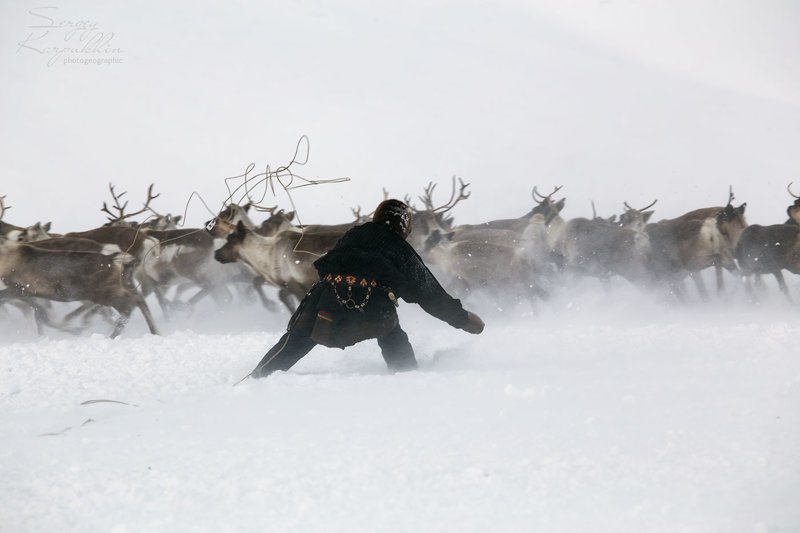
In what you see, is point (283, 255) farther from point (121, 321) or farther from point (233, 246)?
point (121, 321)

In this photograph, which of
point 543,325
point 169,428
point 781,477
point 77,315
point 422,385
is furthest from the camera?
point 77,315

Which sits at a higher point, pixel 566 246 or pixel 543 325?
pixel 566 246

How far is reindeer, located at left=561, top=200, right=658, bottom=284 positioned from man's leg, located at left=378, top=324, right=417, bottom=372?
26.3 feet

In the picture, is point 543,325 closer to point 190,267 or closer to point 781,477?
point 190,267

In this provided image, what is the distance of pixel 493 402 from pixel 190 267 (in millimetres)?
9598

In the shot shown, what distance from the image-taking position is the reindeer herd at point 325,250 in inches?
453

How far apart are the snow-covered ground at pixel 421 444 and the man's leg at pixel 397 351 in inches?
9.9

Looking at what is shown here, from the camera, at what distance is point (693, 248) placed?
1333 cm

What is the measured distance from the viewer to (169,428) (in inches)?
185

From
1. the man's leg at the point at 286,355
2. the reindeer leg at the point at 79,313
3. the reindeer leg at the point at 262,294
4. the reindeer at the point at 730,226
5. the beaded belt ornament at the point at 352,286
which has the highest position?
the reindeer at the point at 730,226

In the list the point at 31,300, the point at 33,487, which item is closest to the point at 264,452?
the point at 33,487

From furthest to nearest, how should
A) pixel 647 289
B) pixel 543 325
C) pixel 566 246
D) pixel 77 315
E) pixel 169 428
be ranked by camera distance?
pixel 566 246
pixel 647 289
pixel 77 315
pixel 543 325
pixel 169 428

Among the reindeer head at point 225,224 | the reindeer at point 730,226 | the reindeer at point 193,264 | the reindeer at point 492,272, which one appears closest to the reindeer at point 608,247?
the reindeer at point 730,226

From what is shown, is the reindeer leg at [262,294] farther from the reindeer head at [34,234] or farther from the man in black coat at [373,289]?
the man in black coat at [373,289]
